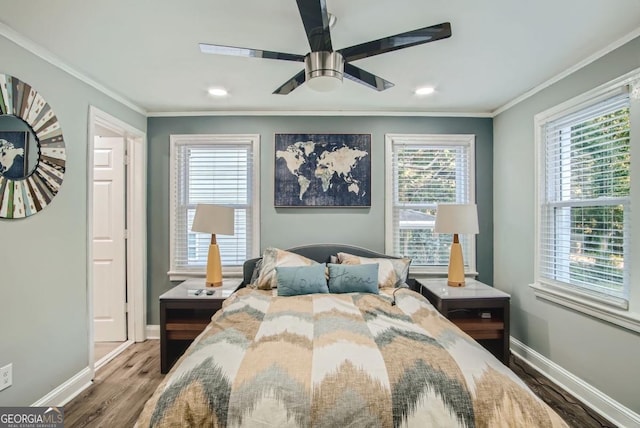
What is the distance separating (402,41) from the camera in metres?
1.50

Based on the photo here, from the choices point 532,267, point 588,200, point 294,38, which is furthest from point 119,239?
point 588,200

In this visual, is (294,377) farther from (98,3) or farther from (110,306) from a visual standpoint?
(110,306)

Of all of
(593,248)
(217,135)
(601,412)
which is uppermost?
(217,135)

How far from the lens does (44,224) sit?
7.01ft

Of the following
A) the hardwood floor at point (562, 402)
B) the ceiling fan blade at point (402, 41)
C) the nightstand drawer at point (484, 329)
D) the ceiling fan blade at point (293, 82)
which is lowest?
the hardwood floor at point (562, 402)

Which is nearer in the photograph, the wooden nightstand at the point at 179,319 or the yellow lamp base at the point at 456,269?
the wooden nightstand at the point at 179,319

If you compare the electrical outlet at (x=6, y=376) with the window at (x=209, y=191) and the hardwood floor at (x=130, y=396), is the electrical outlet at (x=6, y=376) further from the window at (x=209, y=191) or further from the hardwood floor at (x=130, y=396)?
the window at (x=209, y=191)

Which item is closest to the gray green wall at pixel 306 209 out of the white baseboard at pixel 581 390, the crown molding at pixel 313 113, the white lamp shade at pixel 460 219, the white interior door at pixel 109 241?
the crown molding at pixel 313 113

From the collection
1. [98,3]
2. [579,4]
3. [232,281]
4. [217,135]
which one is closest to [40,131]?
[98,3]

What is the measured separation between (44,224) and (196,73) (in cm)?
155

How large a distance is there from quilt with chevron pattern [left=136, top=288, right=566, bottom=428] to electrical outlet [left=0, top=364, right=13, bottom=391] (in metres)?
1.24

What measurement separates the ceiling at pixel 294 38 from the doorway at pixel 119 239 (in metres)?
0.72

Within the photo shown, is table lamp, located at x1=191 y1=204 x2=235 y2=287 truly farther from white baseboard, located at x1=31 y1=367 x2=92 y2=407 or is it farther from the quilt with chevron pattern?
the quilt with chevron pattern

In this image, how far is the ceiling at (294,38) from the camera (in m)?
1.66
